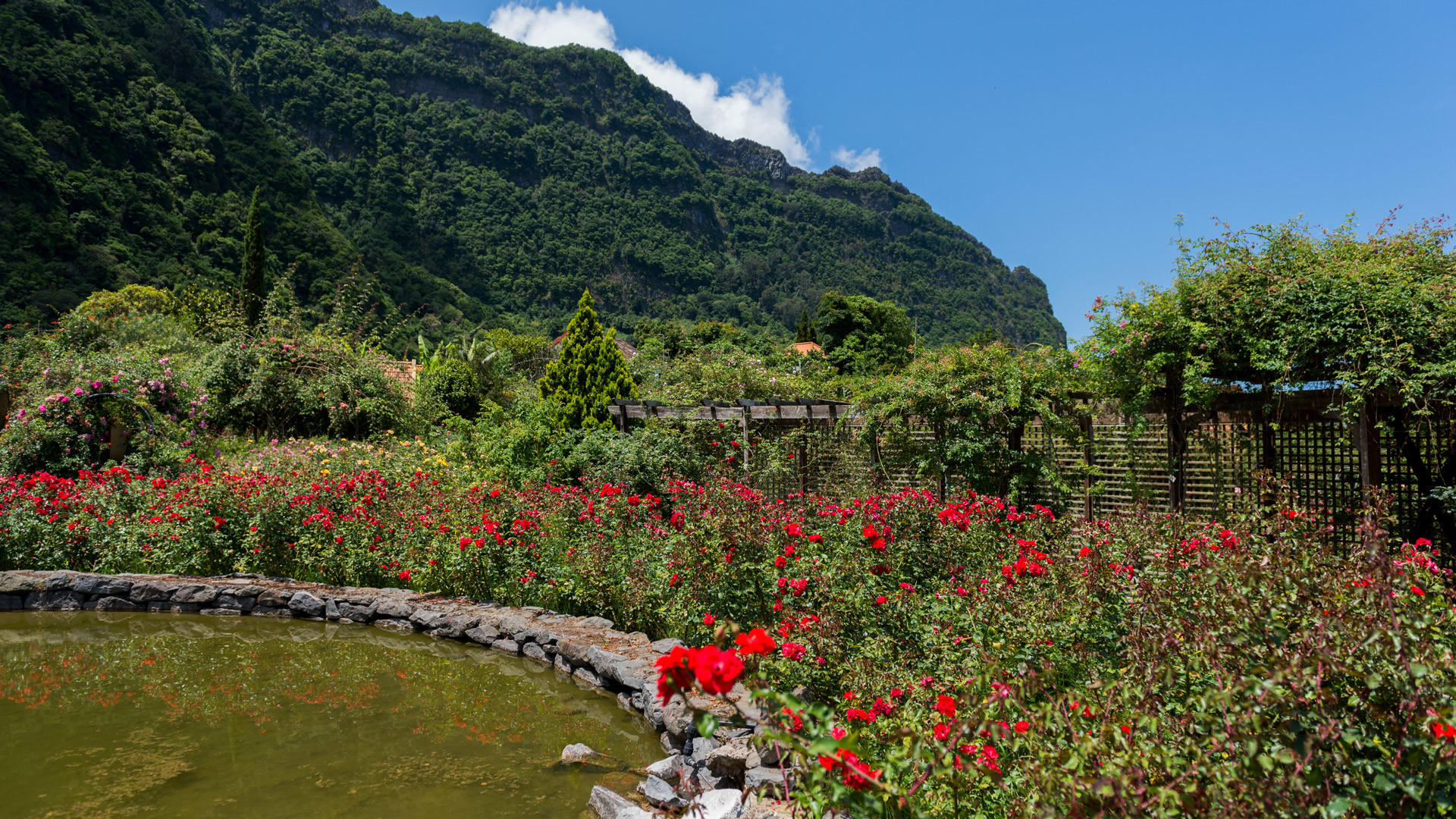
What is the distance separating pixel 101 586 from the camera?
6.55m

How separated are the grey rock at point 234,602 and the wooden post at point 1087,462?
7334 millimetres

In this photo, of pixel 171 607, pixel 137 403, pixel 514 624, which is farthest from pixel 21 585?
pixel 514 624

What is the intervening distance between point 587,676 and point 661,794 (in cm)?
176

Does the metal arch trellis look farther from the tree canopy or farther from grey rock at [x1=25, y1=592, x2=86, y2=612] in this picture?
the tree canopy

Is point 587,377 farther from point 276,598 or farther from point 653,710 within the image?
point 653,710

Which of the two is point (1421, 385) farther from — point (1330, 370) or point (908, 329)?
point (908, 329)

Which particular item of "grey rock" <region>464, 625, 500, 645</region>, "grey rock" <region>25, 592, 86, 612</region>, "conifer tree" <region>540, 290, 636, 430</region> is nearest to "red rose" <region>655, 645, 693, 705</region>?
"grey rock" <region>464, 625, 500, 645</region>

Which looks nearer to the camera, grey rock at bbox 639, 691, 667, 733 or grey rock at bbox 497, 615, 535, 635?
grey rock at bbox 639, 691, 667, 733

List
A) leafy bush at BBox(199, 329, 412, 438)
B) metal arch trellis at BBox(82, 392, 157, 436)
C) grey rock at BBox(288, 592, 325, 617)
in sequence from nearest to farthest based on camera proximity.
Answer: grey rock at BBox(288, 592, 325, 617) → metal arch trellis at BBox(82, 392, 157, 436) → leafy bush at BBox(199, 329, 412, 438)

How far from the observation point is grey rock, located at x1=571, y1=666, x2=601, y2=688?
4633 mm

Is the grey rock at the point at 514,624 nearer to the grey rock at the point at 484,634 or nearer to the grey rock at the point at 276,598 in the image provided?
the grey rock at the point at 484,634

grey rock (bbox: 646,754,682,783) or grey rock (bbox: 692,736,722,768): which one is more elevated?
grey rock (bbox: 692,736,722,768)

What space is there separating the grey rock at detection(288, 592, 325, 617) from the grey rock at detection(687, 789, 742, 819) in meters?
4.84

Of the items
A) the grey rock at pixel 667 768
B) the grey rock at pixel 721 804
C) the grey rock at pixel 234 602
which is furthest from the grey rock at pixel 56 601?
the grey rock at pixel 721 804
